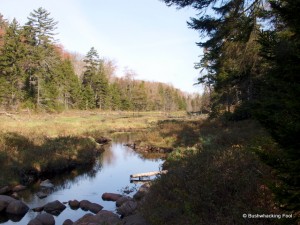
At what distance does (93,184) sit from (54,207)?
408cm

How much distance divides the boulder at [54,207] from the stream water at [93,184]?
21 centimetres

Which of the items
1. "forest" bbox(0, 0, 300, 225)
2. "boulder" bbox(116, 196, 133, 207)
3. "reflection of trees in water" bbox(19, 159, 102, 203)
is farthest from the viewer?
"reflection of trees in water" bbox(19, 159, 102, 203)

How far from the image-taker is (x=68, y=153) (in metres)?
19.9

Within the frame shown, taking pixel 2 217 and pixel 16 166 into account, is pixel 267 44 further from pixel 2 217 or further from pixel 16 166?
pixel 16 166

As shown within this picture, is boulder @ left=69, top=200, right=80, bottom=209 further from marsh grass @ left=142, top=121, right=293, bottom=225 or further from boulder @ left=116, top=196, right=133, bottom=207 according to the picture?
marsh grass @ left=142, top=121, right=293, bottom=225

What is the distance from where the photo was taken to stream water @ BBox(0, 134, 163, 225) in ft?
38.6

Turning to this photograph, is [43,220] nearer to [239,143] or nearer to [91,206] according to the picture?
[91,206]

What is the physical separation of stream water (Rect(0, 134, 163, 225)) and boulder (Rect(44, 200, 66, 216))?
21 centimetres

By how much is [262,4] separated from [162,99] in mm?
94158

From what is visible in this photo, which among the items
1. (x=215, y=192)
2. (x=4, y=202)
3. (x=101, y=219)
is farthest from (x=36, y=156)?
(x=215, y=192)

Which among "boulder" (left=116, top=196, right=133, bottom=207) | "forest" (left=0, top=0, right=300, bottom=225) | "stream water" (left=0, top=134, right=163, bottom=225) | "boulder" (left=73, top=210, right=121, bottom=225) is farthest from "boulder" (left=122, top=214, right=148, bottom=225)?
"boulder" (left=116, top=196, right=133, bottom=207)

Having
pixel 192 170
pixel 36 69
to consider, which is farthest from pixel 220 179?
pixel 36 69

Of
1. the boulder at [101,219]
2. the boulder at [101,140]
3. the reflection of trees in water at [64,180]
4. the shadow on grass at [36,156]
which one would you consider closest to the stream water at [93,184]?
the reflection of trees in water at [64,180]

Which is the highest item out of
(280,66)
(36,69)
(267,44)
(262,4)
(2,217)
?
(36,69)
